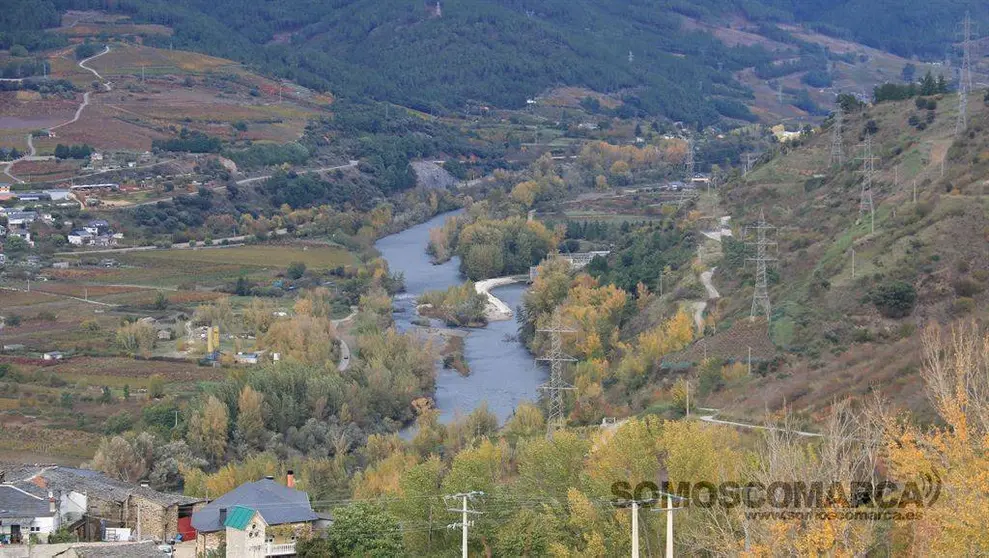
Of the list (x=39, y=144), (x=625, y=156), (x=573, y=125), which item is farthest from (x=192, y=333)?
(x=573, y=125)

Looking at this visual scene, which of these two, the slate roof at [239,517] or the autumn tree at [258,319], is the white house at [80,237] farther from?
the slate roof at [239,517]

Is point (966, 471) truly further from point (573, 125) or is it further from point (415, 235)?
point (573, 125)

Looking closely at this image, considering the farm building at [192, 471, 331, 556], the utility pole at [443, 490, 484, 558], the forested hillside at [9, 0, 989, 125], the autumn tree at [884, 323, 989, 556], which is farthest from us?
the forested hillside at [9, 0, 989, 125]

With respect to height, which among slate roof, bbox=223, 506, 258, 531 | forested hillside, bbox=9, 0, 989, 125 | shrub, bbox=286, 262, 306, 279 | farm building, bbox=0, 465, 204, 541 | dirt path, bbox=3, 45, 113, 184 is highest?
forested hillside, bbox=9, 0, 989, 125

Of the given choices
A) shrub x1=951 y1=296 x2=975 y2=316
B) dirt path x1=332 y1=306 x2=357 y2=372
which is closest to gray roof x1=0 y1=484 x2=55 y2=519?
shrub x1=951 y1=296 x2=975 y2=316

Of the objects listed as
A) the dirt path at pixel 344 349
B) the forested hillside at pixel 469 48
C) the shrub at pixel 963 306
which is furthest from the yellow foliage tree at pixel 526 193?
the shrub at pixel 963 306

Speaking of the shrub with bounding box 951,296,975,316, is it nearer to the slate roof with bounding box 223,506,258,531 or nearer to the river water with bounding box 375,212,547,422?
the river water with bounding box 375,212,547,422

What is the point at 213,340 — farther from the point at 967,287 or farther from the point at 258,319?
the point at 967,287
